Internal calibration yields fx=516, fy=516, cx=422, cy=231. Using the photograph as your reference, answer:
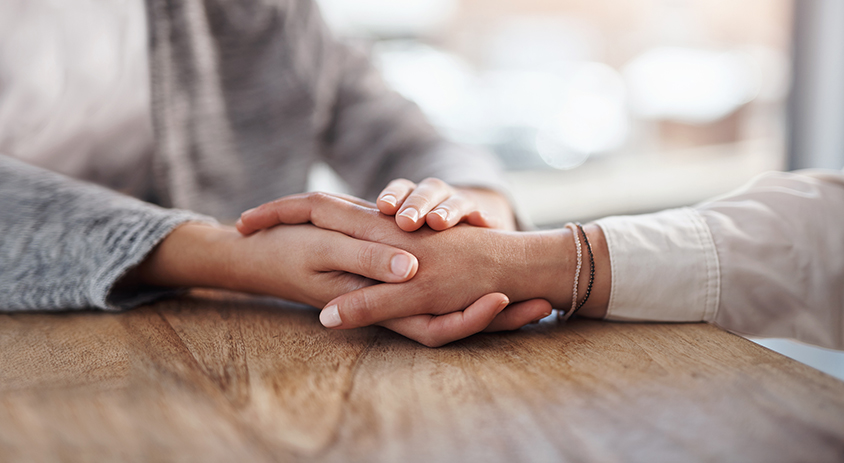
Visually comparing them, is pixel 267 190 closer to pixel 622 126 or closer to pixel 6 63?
pixel 6 63

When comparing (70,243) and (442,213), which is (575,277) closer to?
(442,213)

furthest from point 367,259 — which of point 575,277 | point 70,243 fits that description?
point 70,243

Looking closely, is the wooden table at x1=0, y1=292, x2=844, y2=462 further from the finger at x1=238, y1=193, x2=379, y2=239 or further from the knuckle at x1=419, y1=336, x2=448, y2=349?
the finger at x1=238, y1=193, x2=379, y2=239

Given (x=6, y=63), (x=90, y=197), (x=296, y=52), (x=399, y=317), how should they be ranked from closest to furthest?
(x=399, y=317) < (x=90, y=197) < (x=6, y=63) < (x=296, y=52)

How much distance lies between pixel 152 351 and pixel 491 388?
0.31 metres

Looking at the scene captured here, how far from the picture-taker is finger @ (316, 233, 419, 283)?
530 mm

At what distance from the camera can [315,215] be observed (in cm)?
60

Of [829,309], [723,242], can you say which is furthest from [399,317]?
[829,309]

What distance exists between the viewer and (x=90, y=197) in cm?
64

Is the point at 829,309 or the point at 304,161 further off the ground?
the point at 304,161

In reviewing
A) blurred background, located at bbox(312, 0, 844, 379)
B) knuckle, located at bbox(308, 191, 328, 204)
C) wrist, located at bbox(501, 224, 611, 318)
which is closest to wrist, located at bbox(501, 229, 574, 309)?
wrist, located at bbox(501, 224, 611, 318)

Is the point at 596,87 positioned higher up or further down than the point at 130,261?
higher up

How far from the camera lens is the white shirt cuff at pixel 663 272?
55 cm

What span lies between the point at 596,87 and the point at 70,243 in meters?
3.55
